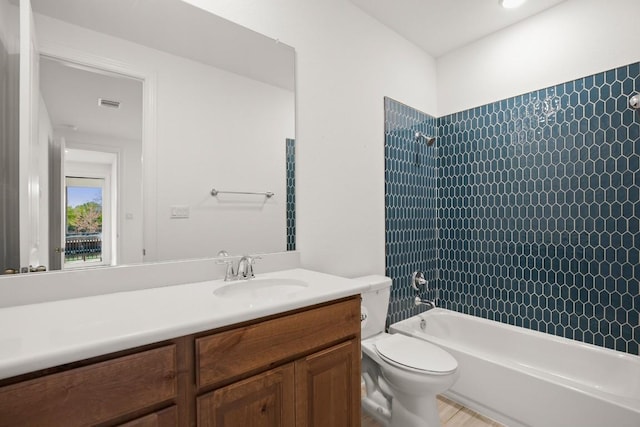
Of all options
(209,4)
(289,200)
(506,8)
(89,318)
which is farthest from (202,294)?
(506,8)

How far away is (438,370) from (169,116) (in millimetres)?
1701

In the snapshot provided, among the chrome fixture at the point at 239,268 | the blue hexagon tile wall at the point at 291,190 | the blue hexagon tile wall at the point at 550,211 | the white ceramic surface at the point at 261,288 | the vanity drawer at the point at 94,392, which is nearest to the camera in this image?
the vanity drawer at the point at 94,392

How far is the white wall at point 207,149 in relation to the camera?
1309mm

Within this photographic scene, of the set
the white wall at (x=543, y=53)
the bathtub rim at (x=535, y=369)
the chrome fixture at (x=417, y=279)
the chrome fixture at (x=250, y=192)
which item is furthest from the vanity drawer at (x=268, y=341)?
the white wall at (x=543, y=53)

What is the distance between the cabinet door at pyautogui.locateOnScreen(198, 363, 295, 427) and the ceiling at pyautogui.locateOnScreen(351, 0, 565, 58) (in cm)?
224

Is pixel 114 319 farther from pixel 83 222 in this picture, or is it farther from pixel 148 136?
pixel 148 136

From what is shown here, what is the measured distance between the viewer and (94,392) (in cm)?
70

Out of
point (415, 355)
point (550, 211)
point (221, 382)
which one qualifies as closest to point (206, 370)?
point (221, 382)

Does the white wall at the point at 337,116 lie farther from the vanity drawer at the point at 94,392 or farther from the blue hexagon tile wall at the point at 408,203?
the vanity drawer at the point at 94,392

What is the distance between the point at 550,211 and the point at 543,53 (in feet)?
3.57

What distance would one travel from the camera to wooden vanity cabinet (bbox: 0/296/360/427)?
2.19 ft

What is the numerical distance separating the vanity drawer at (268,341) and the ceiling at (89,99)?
92 centimetres

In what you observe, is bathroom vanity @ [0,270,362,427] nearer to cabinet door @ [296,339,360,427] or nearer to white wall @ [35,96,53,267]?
cabinet door @ [296,339,360,427]

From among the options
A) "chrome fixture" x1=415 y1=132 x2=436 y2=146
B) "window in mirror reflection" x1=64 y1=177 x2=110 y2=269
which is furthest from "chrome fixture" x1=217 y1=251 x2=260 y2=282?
"chrome fixture" x1=415 y1=132 x2=436 y2=146
